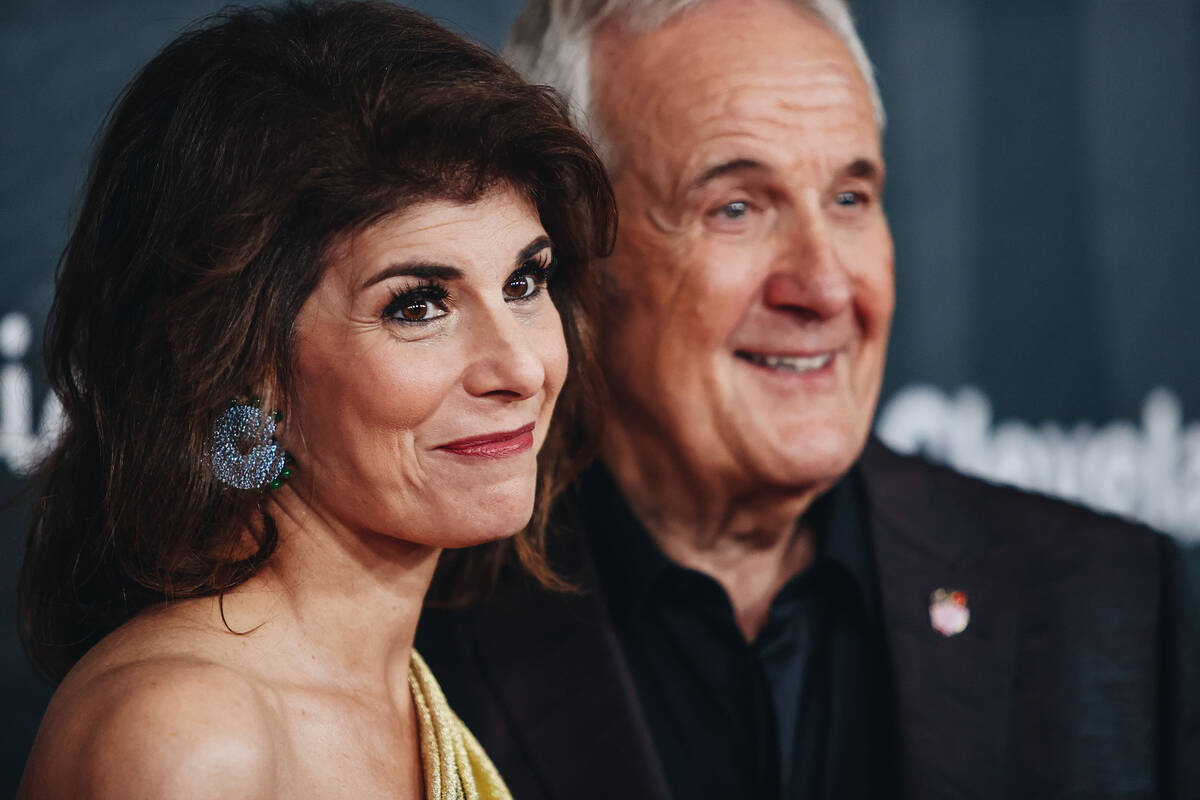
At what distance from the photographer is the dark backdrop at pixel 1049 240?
2865 millimetres

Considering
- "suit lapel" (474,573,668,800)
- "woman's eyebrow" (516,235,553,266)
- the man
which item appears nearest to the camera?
"woman's eyebrow" (516,235,553,266)

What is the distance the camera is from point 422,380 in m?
1.33

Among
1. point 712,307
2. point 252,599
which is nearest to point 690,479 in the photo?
point 712,307

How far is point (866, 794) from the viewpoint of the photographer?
1947 millimetres

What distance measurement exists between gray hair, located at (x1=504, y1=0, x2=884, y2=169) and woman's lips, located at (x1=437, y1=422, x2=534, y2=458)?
713 millimetres

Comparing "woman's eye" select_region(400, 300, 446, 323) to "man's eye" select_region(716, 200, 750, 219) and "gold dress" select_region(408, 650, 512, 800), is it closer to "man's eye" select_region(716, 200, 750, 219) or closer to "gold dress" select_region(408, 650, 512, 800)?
"gold dress" select_region(408, 650, 512, 800)

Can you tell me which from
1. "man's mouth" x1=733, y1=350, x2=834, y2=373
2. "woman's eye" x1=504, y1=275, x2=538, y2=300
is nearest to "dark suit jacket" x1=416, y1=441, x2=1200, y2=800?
"man's mouth" x1=733, y1=350, x2=834, y2=373

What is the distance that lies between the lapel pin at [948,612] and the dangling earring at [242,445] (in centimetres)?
114

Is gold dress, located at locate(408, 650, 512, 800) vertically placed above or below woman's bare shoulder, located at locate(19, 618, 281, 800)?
below

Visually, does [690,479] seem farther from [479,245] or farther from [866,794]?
[479,245]

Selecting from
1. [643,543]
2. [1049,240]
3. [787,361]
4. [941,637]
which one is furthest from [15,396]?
[1049,240]

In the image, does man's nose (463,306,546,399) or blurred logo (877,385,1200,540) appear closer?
man's nose (463,306,546,399)

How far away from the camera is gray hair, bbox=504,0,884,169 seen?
2010 millimetres

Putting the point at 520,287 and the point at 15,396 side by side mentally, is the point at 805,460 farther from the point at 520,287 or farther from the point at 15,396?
the point at 15,396
